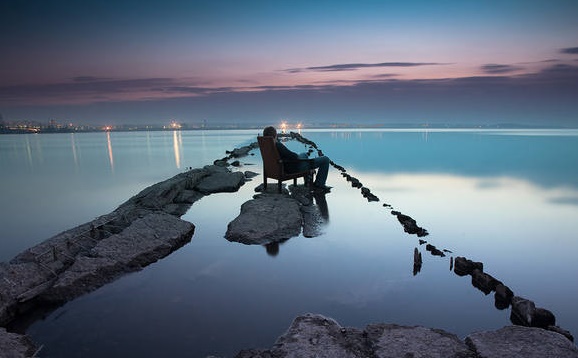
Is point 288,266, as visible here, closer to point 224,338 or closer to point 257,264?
point 257,264

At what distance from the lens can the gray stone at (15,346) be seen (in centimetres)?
304

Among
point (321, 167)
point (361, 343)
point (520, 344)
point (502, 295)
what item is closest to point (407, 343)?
point (361, 343)

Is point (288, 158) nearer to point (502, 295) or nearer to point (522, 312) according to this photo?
point (502, 295)

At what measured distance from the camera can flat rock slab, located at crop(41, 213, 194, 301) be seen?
4301mm

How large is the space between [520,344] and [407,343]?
0.91 metres

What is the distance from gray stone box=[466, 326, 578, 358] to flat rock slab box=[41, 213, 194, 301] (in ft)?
13.7

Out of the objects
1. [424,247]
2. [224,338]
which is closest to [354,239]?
[424,247]

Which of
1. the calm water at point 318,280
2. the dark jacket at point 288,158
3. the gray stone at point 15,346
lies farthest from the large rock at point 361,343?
the dark jacket at point 288,158

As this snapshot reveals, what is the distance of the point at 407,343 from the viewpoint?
3107 millimetres

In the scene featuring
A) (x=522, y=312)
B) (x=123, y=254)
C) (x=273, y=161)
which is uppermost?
(x=273, y=161)

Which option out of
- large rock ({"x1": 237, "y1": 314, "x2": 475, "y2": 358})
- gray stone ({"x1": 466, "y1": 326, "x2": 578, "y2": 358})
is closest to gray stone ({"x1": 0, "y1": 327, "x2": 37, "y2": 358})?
large rock ({"x1": 237, "y1": 314, "x2": 475, "y2": 358})

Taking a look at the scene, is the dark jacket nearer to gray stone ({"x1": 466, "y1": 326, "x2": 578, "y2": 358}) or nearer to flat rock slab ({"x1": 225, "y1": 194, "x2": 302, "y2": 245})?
flat rock slab ({"x1": 225, "y1": 194, "x2": 302, "y2": 245})

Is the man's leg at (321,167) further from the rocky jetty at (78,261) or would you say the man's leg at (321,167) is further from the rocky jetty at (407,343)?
the rocky jetty at (407,343)

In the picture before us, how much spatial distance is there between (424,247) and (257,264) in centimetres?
286
